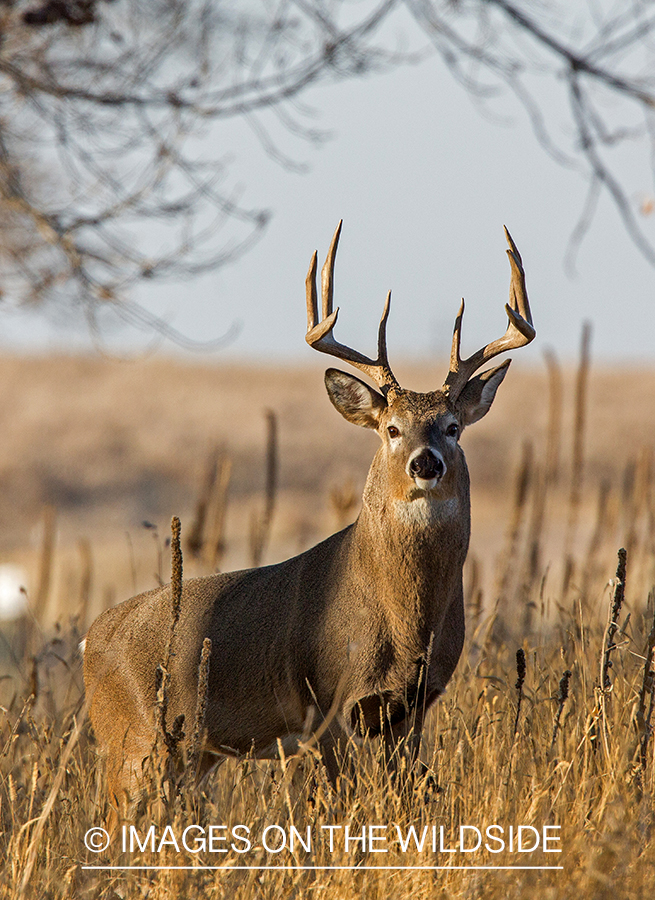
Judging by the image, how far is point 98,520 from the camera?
90.5 feet

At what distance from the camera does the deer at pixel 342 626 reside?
3.91m

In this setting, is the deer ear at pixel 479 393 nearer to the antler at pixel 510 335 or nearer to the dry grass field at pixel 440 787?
the antler at pixel 510 335

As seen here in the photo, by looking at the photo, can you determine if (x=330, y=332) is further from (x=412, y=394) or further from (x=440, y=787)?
(x=440, y=787)

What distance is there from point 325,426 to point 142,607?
93.6ft

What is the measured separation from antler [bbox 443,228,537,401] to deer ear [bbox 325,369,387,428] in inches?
11.6

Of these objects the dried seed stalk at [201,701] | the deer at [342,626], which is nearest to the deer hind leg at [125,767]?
the deer at [342,626]

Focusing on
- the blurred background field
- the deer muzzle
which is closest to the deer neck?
the deer muzzle

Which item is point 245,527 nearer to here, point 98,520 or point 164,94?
point 98,520

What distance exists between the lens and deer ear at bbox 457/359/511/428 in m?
4.43

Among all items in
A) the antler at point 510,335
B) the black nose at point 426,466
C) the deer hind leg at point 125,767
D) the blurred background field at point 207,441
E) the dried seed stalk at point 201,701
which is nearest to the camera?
the dried seed stalk at point 201,701

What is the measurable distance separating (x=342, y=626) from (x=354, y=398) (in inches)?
38.6

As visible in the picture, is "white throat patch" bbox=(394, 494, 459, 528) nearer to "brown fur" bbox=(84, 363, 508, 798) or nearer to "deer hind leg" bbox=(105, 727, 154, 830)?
"brown fur" bbox=(84, 363, 508, 798)

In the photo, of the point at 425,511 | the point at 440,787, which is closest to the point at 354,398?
the point at 425,511

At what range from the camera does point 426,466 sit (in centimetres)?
388
